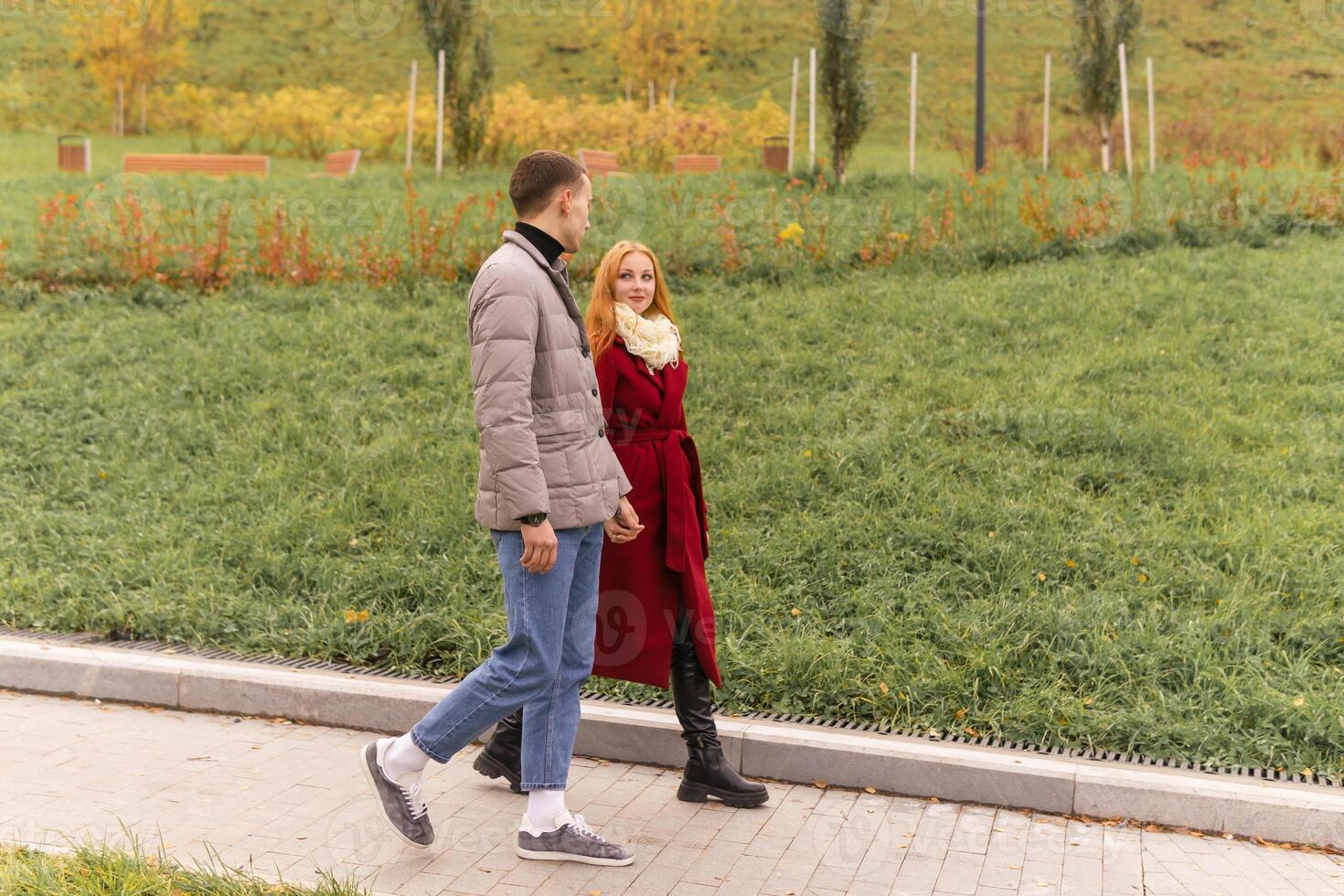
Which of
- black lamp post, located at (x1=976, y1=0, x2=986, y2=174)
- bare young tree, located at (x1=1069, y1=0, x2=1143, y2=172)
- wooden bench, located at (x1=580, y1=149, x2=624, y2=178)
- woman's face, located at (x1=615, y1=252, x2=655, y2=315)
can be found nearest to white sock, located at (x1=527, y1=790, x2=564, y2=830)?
woman's face, located at (x1=615, y1=252, x2=655, y2=315)

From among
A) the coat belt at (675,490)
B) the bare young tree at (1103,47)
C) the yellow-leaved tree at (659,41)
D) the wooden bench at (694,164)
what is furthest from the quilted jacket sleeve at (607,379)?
the yellow-leaved tree at (659,41)

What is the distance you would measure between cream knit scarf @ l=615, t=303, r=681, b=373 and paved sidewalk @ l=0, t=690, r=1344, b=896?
1609 mm

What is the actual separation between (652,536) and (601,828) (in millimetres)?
1018

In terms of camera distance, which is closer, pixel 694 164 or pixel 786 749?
pixel 786 749

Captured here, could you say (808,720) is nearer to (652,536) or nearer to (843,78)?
(652,536)

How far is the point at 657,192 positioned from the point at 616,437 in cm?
1111

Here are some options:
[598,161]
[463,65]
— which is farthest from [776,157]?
[463,65]

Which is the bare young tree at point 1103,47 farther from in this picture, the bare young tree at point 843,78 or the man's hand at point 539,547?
the man's hand at point 539,547

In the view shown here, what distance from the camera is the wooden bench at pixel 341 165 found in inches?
797

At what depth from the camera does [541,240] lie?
12.6 feet

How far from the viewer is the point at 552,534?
3.61m

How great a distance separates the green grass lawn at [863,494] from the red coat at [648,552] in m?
0.87

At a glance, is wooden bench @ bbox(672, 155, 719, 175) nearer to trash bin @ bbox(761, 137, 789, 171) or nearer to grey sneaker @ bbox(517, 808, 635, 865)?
trash bin @ bbox(761, 137, 789, 171)

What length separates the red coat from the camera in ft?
14.3
